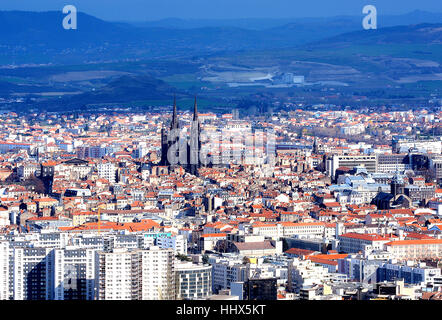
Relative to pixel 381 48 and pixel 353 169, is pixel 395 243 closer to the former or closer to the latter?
pixel 353 169

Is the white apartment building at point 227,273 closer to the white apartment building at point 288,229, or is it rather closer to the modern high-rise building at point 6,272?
the modern high-rise building at point 6,272

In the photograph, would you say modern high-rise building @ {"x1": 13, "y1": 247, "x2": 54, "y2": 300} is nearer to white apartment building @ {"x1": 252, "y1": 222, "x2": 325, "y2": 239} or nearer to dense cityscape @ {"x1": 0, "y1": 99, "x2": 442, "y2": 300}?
dense cityscape @ {"x1": 0, "y1": 99, "x2": 442, "y2": 300}

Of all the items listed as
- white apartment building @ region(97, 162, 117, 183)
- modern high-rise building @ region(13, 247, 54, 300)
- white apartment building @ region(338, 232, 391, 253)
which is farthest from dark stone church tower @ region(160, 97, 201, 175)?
modern high-rise building @ region(13, 247, 54, 300)

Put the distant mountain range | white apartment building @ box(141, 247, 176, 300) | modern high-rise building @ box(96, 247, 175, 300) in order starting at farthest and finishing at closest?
the distant mountain range → white apartment building @ box(141, 247, 176, 300) → modern high-rise building @ box(96, 247, 175, 300)

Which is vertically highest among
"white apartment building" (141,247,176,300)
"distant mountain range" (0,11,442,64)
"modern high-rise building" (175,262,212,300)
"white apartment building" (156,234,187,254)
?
"distant mountain range" (0,11,442,64)

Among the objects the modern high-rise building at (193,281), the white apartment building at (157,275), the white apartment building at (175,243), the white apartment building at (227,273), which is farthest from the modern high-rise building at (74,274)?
the white apartment building at (175,243)
